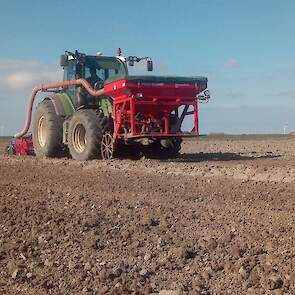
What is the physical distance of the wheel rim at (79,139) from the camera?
1310 cm

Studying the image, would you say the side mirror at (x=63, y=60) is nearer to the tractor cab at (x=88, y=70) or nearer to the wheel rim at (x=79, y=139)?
the tractor cab at (x=88, y=70)

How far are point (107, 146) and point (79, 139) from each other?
127 centimetres

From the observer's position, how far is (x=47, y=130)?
14.3 metres

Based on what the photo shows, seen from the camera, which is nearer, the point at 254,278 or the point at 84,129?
the point at 254,278

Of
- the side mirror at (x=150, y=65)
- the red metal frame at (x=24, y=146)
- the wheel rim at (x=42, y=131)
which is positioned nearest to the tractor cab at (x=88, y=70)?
the side mirror at (x=150, y=65)

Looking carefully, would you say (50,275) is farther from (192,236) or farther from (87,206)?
(87,206)

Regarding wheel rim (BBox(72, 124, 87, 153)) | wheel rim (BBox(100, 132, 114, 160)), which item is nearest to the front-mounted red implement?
wheel rim (BBox(72, 124, 87, 153))

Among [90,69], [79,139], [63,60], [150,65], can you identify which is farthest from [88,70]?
[79,139]

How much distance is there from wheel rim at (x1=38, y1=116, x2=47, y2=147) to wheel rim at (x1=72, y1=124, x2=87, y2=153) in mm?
1708

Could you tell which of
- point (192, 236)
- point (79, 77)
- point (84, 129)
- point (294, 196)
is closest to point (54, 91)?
point (79, 77)

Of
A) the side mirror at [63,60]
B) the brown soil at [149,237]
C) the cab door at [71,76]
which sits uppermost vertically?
the side mirror at [63,60]

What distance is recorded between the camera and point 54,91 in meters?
15.3

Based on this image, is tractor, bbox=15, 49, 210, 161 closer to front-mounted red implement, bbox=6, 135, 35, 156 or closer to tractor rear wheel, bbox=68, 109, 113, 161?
tractor rear wheel, bbox=68, 109, 113, 161

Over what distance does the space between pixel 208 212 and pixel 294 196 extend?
4.70 feet
